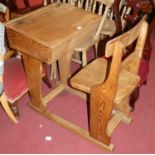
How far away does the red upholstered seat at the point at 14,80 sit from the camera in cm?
196

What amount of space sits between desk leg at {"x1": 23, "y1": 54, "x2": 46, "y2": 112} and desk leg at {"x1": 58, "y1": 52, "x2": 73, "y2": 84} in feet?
1.17

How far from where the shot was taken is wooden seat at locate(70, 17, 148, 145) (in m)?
1.48

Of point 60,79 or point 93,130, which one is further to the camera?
point 60,79

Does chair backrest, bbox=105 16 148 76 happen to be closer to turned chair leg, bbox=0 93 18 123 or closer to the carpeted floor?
the carpeted floor

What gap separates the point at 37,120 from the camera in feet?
7.01

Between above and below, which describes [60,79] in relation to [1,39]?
below

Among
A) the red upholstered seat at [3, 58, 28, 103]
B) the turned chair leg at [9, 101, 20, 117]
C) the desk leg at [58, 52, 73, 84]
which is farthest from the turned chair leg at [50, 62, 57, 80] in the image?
the turned chair leg at [9, 101, 20, 117]

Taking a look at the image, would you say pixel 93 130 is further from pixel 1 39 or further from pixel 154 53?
pixel 154 53

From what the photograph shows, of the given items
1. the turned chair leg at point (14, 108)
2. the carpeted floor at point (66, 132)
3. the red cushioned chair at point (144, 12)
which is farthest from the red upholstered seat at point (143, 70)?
the turned chair leg at point (14, 108)

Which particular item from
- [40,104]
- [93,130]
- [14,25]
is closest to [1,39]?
[14,25]

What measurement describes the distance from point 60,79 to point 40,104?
1.35ft

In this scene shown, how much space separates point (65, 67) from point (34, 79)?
1.28 feet

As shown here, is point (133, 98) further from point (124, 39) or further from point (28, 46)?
point (28, 46)

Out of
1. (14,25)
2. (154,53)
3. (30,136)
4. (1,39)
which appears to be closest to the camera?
(1,39)
